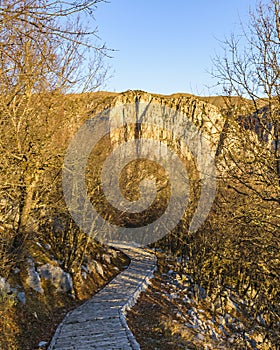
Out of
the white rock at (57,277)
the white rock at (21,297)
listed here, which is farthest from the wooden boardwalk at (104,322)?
the white rock at (21,297)

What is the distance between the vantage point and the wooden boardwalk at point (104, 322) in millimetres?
6434

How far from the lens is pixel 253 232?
7.80 m

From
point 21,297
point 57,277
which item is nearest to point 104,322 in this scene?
point 21,297

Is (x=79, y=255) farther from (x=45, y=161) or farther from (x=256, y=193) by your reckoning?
(x=256, y=193)

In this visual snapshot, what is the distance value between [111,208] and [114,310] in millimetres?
6665

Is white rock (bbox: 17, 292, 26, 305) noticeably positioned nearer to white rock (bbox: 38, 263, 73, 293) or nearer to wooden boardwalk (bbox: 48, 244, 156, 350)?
wooden boardwalk (bbox: 48, 244, 156, 350)

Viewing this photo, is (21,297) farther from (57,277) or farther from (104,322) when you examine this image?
(104,322)

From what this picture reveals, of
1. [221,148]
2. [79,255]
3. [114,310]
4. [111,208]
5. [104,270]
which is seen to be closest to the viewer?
[221,148]

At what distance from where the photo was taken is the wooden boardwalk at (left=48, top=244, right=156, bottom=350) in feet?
21.1

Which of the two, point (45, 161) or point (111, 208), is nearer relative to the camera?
point (45, 161)

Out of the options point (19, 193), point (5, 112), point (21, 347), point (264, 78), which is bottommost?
point (21, 347)

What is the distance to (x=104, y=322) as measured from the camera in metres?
7.62

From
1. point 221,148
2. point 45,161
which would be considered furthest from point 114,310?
point 221,148

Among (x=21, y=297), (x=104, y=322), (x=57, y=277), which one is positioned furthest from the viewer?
(x=57, y=277)
